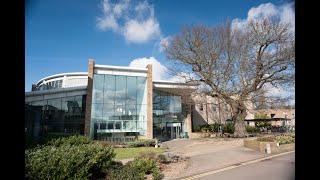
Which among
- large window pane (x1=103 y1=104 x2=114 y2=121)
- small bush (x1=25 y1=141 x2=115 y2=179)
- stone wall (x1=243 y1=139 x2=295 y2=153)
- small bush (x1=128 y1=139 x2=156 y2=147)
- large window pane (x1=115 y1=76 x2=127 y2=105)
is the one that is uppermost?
large window pane (x1=115 y1=76 x2=127 y2=105)

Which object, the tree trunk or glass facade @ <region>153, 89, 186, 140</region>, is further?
glass facade @ <region>153, 89, 186, 140</region>

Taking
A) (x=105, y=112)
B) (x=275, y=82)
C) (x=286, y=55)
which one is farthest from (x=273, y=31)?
(x=105, y=112)

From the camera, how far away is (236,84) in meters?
23.5

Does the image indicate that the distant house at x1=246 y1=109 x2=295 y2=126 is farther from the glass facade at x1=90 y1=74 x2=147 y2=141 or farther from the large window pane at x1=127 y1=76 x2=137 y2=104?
the large window pane at x1=127 y1=76 x2=137 y2=104

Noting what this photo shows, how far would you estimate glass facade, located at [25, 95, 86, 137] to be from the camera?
21875 mm

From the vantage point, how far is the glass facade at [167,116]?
1210 inches

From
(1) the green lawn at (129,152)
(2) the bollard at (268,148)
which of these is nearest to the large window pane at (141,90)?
(1) the green lawn at (129,152)

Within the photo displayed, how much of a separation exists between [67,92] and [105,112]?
15.3 ft

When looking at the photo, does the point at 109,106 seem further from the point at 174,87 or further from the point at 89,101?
the point at 174,87

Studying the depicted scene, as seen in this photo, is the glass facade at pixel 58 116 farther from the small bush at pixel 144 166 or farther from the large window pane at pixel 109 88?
the small bush at pixel 144 166

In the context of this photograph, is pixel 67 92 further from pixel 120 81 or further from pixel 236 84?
pixel 236 84

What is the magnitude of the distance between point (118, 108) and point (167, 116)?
301 inches

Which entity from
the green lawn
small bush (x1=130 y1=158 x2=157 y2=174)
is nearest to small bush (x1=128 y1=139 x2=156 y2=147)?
the green lawn
